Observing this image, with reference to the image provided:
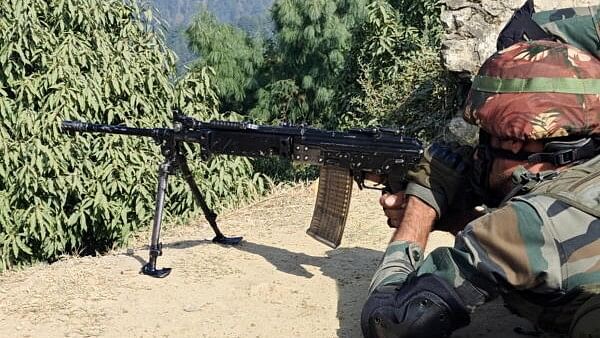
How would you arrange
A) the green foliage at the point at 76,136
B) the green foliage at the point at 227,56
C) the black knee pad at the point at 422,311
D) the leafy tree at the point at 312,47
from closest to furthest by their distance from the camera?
the black knee pad at the point at 422,311
the green foliage at the point at 76,136
the leafy tree at the point at 312,47
the green foliage at the point at 227,56

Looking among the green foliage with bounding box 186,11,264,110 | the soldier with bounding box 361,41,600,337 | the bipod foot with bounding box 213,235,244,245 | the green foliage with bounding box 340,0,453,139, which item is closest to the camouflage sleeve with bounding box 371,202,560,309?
the soldier with bounding box 361,41,600,337

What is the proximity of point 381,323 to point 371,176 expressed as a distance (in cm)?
116

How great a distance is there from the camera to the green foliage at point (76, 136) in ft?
21.2

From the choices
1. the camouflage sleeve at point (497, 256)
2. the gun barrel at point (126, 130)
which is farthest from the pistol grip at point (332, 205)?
the camouflage sleeve at point (497, 256)

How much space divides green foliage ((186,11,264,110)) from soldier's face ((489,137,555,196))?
1015cm

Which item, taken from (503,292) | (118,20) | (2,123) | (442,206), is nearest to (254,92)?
(118,20)

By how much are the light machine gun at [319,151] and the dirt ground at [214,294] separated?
9.4 inches

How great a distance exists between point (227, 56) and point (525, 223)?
11.2 m

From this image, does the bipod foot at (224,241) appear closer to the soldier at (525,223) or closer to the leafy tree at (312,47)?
the soldier at (525,223)

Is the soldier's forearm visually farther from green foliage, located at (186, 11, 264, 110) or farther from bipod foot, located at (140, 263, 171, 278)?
green foliage, located at (186, 11, 264, 110)

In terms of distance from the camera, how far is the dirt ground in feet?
11.6

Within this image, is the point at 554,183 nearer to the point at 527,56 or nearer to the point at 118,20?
the point at 527,56

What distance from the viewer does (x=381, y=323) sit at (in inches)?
107

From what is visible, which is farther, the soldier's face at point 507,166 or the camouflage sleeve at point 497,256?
the soldier's face at point 507,166
